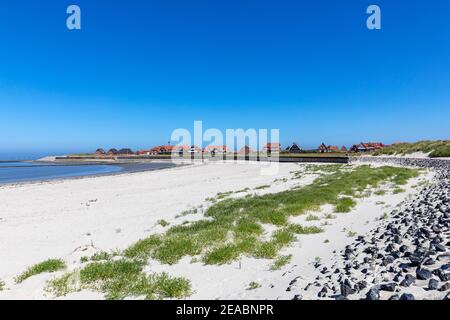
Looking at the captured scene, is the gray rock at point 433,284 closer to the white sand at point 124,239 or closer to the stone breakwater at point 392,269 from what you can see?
the stone breakwater at point 392,269

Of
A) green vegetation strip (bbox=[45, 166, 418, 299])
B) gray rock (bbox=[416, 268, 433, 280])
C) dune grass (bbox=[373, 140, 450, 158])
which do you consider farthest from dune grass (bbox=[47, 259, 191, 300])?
dune grass (bbox=[373, 140, 450, 158])

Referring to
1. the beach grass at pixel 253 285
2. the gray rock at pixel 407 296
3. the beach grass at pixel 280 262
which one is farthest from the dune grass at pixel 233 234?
the gray rock at pixel 407 296

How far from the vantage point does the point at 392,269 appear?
Result: 20.4 feet

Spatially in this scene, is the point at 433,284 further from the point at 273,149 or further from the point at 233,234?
the point at 273,149

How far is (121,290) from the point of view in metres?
7.26

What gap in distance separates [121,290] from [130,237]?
589cm

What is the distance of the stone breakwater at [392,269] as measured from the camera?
522 centimetres

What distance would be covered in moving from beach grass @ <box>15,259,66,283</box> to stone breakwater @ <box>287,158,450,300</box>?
277 inches

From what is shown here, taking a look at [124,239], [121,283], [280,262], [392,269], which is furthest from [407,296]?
[124,239]

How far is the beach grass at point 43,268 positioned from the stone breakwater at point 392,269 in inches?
277

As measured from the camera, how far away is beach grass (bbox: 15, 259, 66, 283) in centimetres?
845
